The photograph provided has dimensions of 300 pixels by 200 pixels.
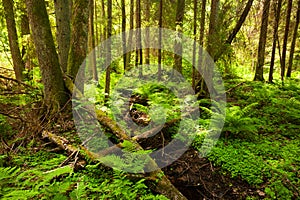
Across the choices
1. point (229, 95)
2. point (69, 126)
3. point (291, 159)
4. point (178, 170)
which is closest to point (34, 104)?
point (69, 126)

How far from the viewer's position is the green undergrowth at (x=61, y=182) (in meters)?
2.51

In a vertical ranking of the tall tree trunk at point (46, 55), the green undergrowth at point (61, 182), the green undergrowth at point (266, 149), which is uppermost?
the tall tree trunk at point (46, 55)

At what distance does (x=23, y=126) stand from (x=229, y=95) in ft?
23.8

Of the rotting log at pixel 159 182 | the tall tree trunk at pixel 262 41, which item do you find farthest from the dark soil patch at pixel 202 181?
the tall tree trunk at pixel 262 41

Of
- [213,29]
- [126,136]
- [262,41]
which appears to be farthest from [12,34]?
[262,41]

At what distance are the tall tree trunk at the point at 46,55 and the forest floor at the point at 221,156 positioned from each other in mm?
432

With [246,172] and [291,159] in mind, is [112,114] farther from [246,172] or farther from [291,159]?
[291,159]

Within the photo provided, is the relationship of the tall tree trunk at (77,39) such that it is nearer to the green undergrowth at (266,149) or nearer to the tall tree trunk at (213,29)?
the tall tree trunk at (213,29)

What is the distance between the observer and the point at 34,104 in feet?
19.3

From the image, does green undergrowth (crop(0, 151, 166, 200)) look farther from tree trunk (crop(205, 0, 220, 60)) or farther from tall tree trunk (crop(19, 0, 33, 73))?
tall tree trunk (crop(19, 0, 33, 73))

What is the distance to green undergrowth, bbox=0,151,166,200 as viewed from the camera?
251 centimetres

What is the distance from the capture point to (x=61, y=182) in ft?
9.35

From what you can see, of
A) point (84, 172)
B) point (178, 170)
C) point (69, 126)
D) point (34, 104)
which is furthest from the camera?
point (34, 104)

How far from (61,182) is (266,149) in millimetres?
4213
